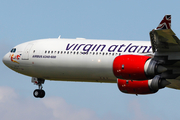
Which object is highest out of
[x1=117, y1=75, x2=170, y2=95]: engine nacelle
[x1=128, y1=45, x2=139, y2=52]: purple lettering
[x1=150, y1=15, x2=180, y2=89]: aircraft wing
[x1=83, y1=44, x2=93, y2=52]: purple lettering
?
[x1=83, y1=44, x2=93, y2=52]: purple lettering

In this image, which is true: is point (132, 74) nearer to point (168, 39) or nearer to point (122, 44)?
point (168, 39)

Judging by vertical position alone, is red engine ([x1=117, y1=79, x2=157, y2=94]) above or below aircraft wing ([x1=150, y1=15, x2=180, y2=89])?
below

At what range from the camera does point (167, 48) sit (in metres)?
34.8

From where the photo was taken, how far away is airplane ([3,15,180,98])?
1348 inches

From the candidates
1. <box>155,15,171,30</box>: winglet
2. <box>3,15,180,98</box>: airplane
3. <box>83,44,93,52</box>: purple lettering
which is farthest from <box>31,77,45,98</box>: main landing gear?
<box>155,15,171,30</box>: winglet

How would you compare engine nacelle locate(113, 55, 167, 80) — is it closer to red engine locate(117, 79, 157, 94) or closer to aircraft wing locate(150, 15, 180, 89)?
aircraft wing locate(150, 15, 180, 89)

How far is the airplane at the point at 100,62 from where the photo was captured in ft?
112

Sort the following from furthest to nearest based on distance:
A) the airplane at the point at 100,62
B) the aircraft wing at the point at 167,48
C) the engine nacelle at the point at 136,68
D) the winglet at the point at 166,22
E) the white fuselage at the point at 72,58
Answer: the white fuselage at the point at 72,58 < the airplane at the point at 100,62 < the engine nacelle at the point at 136,68 < the aircraft wing at the point at 167,48 < the winglet at the point at 166,22

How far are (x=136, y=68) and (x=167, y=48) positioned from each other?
3.01 metres

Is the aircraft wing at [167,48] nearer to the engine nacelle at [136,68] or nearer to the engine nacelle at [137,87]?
the engine nacelle at [136,68]

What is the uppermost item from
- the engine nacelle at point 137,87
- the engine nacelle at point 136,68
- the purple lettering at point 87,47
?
the purple lettering at point 87,47

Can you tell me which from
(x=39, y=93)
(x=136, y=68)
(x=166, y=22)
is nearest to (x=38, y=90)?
(x=39, y=93)

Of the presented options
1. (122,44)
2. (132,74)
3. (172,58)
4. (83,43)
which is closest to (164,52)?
(172,58)

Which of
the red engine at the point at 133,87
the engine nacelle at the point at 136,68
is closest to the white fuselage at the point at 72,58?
the red engine at the point at 133,87
